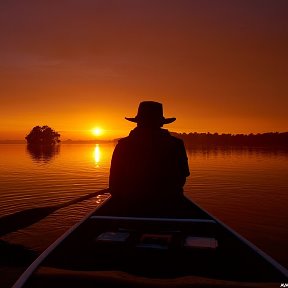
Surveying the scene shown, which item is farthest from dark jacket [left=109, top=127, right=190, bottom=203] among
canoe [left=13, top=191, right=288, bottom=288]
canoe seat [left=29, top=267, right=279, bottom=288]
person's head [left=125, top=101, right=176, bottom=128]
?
canoe seat [left=29, top=267, right=279, bottom=288]

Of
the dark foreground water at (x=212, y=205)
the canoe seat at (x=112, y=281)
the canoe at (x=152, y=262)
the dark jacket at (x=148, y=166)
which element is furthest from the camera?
the dark foreground water at (x=212, y=205)

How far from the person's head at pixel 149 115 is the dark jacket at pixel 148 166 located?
0.12m

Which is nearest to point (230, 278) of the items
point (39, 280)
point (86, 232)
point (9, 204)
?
point (39, 280)

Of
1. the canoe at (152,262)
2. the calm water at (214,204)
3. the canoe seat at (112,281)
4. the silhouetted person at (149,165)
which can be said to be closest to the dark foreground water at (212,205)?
the calm water at (214,204)

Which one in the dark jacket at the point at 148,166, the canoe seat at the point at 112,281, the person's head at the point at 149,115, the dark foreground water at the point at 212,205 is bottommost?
the dark foreground water at the point at 212,205

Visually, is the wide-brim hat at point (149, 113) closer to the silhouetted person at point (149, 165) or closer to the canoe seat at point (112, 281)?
the silhouetted person at point (149, 165)

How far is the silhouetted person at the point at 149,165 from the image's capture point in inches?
262

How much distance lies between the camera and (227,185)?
2766 cm

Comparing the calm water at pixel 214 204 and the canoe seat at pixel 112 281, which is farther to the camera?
the calm water at pixel 214 204

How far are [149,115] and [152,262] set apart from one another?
287 cm

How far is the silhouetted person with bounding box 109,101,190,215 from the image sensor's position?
6664 mm

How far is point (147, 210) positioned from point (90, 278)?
3138 millimetres

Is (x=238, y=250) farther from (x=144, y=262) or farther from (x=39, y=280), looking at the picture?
(x=39, y=280)

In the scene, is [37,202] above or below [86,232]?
below
